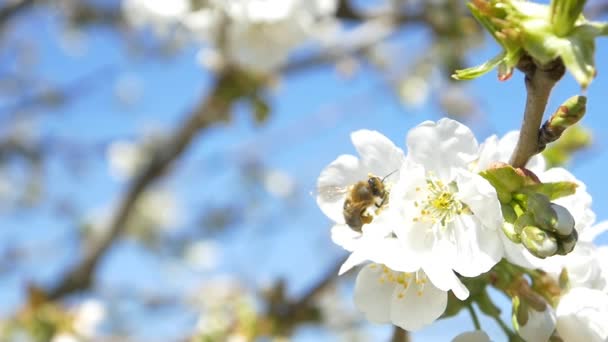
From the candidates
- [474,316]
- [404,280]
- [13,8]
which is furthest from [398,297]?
[13,8]

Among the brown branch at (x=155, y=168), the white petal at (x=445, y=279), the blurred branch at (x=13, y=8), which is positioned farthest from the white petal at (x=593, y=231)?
the blurred branch at (x=13, y=8)

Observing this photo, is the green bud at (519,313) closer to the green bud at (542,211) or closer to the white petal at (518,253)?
the white petal at (518,253)

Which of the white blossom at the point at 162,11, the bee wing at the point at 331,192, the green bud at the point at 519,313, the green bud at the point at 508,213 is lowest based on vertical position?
the green bud at the point at 519,313

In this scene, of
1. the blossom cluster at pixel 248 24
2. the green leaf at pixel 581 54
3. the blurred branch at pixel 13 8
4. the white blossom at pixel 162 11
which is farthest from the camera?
the blurred branch at pixel 13 8

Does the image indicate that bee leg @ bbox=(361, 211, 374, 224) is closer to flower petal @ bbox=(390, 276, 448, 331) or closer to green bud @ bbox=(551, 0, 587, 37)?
flower petal @ bbox=(390, 276, 448, 331)

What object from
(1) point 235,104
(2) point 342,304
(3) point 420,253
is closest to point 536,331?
(3) point 420,253

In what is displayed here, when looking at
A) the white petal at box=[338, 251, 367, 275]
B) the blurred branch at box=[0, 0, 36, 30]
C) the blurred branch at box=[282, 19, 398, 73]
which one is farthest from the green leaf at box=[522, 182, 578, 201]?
the blurred branch at box=[0, 0, 36, 30]
